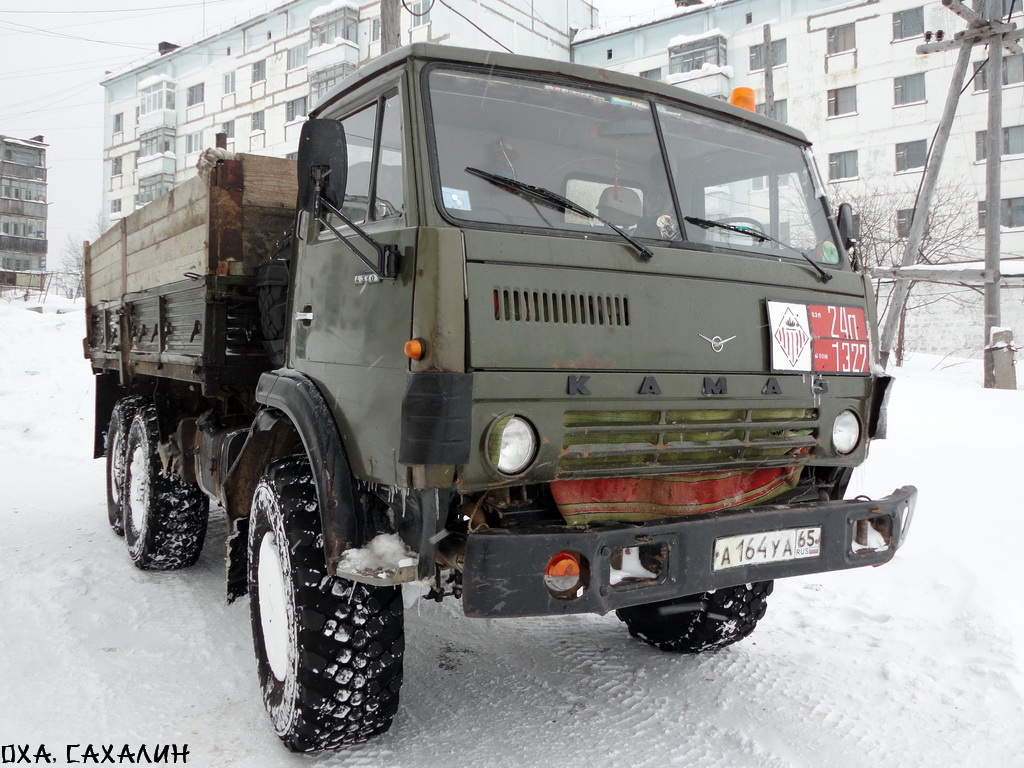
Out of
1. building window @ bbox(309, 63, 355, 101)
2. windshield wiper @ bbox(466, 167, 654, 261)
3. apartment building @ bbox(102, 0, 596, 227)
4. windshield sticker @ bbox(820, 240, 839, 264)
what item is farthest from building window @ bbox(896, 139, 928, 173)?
windshield wiper @ bbox(466, 167, 654, 261)

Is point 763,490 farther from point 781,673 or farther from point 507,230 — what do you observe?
point 507,230

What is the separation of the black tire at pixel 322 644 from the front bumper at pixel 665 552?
593 mm

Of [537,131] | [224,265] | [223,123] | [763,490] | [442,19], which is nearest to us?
[537,131]

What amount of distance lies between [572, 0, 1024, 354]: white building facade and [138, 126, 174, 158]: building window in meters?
22.7

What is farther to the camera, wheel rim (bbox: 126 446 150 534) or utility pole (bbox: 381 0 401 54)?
utility pole (bbox: 381 0 401 54)

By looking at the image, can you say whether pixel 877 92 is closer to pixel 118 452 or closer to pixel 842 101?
pixel 842 101

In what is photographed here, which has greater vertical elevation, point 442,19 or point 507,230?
point 442,19

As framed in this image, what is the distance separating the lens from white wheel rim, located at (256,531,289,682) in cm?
320

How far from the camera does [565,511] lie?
2.99 metres

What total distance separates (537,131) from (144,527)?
3.64m

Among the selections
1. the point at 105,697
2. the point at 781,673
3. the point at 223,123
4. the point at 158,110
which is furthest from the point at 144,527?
the point at 158,110

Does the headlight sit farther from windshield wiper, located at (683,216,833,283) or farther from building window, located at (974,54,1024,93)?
building window, located at (974,54,1024,93)

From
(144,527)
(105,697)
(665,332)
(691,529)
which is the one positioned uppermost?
(665,332)

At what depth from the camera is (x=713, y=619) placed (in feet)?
13.3
